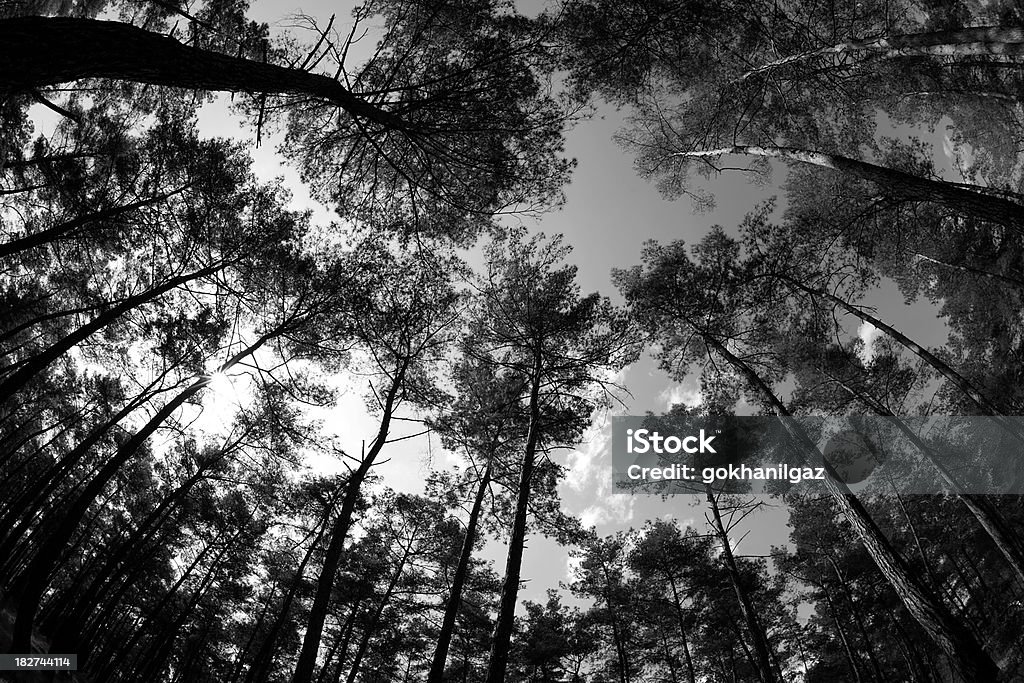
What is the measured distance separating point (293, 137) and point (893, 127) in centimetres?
1497

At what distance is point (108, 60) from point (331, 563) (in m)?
7.85

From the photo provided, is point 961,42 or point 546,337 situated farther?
point 546,337

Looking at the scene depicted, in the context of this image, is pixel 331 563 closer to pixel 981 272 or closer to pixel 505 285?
pixel 505 285

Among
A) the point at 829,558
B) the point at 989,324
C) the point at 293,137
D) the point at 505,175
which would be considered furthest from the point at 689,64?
the point at 829,558

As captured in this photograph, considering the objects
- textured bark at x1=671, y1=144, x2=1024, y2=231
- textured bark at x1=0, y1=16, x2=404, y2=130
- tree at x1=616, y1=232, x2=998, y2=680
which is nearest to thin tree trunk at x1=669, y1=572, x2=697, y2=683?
tree at x1=616, y1=232, x2=998, y2=680

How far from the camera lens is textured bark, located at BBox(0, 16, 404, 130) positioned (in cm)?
203

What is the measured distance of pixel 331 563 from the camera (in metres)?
7.57

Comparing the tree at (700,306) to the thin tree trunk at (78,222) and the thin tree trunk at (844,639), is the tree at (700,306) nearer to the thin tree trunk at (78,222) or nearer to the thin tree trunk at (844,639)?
the thin tree trunk at (844,639)

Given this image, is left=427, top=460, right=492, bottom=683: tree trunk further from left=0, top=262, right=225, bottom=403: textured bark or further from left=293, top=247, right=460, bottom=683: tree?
left=0, top=262, right=225, bottom=403: textured bark

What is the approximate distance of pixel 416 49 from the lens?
5488 mm

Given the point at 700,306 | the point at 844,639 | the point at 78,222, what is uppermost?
the point at 700,306

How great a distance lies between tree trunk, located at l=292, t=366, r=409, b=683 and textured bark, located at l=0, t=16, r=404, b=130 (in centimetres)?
731

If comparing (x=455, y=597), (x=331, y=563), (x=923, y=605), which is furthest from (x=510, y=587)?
(x=923, y=605)

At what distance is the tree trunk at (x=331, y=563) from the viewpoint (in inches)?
267
